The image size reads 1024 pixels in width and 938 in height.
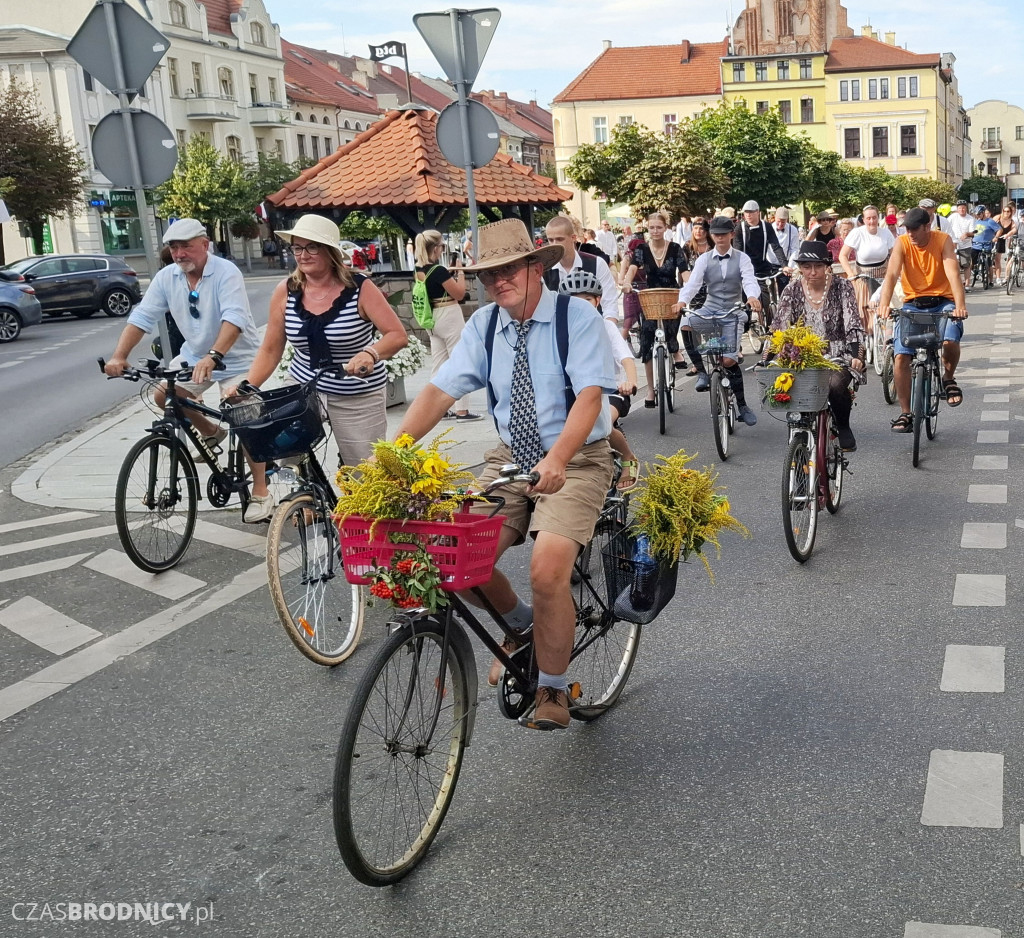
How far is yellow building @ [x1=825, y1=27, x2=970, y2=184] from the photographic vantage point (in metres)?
97.6

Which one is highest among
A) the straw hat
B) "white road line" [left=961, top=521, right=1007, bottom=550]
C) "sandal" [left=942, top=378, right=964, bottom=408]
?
the straw hat

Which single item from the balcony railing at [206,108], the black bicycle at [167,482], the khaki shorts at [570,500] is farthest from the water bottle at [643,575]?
the balcony railing at [206,108]

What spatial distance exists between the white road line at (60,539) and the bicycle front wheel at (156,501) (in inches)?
44.2

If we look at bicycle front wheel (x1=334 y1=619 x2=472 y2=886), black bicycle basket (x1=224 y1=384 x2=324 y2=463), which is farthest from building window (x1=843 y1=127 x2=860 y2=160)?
bicycle front wheel (x1=334 y1=619 x2=472 y2=886)

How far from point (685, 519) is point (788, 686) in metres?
1.02

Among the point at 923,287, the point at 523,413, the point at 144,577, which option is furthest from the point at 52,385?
the point at 523,413

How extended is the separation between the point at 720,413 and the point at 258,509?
13.7 ft

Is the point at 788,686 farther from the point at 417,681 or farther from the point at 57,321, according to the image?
the point at 57,321

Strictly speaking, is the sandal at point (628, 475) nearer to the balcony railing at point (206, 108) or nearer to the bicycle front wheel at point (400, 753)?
the bicycle front wheel at point (400, 753)

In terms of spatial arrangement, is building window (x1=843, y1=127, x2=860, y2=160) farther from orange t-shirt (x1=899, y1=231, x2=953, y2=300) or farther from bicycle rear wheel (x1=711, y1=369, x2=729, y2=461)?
bicycle rear wheel (x1=711, y1=369, x2=729, y2=461)

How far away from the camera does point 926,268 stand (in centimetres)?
1004

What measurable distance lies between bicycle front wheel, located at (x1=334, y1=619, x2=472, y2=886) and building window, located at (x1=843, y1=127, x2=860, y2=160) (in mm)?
101176

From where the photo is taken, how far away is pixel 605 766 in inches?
170

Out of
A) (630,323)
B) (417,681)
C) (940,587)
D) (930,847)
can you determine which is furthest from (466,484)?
(630,323)
